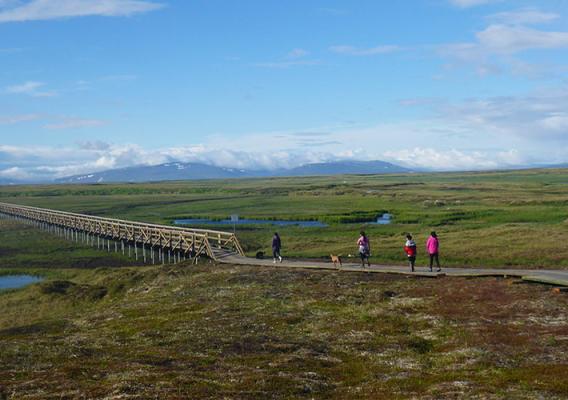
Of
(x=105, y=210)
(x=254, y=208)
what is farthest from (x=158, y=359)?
(x=105, y=210)

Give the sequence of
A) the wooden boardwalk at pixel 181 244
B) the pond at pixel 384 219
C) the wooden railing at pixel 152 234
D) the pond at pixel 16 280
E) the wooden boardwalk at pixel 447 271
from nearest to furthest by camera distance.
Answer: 1. the wooden boardwalk at pixel 447 271
2. the wooden boardwalk at pixel 181 244
3. the wooden railing at pixel 152 234
4. the pond at pixel 16 280
5. the pond at pixel 384 219

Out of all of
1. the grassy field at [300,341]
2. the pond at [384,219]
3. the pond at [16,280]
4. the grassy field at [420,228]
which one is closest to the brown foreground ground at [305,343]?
the grassy field at [300,341]

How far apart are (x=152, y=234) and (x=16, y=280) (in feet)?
57.0

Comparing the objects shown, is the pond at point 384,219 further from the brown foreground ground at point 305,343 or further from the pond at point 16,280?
the brown foreground ground at point 305,343

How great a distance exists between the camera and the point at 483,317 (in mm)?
31750

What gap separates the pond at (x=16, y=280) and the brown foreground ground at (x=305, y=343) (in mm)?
21238

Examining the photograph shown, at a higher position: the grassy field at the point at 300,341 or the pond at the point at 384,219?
the grassy field at the point at 300,341

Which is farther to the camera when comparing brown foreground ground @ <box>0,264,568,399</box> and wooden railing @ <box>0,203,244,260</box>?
wooden railing @ <box>0,203,244,260</box>

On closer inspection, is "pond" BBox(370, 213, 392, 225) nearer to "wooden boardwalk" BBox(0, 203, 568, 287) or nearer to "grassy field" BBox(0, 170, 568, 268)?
"grassy field" BBox(0, 170, 568, 268)

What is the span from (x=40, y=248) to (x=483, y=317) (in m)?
82.6

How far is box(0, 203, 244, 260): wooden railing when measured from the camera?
6431 cm

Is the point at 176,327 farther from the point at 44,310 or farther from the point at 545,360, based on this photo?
the point at 44,310

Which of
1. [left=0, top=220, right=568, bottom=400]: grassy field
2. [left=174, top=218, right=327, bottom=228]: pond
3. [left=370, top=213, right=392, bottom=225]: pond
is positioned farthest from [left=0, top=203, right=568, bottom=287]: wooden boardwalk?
[left=370, top=213, right=392, bottom=225]: pond

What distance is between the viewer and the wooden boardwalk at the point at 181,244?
43156 mm
